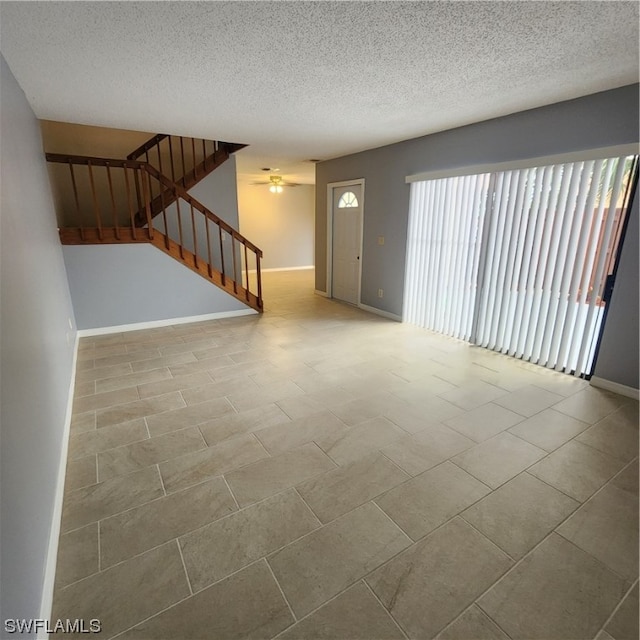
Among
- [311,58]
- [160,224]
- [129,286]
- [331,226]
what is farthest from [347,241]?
[311,58]

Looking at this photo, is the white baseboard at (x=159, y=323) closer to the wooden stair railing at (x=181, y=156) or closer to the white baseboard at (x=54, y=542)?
the wooden stair railing at (x=181, y=156)

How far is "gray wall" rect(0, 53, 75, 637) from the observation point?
1206 mm

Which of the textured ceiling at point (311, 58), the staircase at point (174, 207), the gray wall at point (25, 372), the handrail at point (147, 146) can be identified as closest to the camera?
the gray wall at point (25, 372)

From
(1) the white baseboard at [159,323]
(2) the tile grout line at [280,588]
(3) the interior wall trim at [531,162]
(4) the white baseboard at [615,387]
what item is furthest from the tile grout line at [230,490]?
(3) the interior wall trim at [531,162]

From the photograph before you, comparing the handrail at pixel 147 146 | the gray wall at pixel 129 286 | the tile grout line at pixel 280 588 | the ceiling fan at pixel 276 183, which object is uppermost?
the handrail at pixel 147 146

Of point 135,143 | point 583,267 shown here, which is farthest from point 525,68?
point 135,143

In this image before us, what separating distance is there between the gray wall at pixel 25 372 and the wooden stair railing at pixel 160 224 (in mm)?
1549

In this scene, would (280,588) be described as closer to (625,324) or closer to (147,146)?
(625,324)

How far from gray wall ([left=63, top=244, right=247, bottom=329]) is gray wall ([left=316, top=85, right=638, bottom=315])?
2.50 m

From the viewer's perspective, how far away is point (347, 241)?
6.14 m

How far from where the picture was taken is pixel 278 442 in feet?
8.04

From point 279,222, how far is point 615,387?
816 centimetres

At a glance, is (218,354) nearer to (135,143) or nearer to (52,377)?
(52,377)

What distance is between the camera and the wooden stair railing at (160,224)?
4.58m
